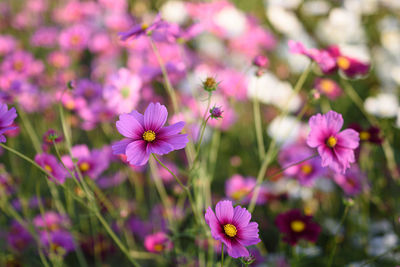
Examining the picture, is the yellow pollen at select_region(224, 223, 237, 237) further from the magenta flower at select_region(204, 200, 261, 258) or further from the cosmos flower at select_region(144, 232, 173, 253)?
the cosmos flower at select_region(144, 232, 173, 253)

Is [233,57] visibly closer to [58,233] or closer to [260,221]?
[260,221]

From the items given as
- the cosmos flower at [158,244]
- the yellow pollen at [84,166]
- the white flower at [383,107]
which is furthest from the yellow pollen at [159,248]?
the white flower at [383,107]

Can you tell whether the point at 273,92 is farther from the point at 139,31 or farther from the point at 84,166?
the point at 84,166

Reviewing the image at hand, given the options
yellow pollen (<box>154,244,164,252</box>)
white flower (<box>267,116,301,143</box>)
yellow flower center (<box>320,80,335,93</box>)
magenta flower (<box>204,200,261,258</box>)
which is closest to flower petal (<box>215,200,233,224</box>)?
magenta flower (<box>204,200,261,258</box>)

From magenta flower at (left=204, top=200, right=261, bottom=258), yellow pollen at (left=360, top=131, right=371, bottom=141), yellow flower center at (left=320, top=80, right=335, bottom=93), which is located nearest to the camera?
magenta flower at (left=204, top=200, right=261, bottom=258)

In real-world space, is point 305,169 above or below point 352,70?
below

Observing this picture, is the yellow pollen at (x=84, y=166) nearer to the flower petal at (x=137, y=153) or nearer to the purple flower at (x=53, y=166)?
the purple flower at (x=53, y=166)

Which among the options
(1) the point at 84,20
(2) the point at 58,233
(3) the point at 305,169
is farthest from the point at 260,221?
(1) the point at 84,20
